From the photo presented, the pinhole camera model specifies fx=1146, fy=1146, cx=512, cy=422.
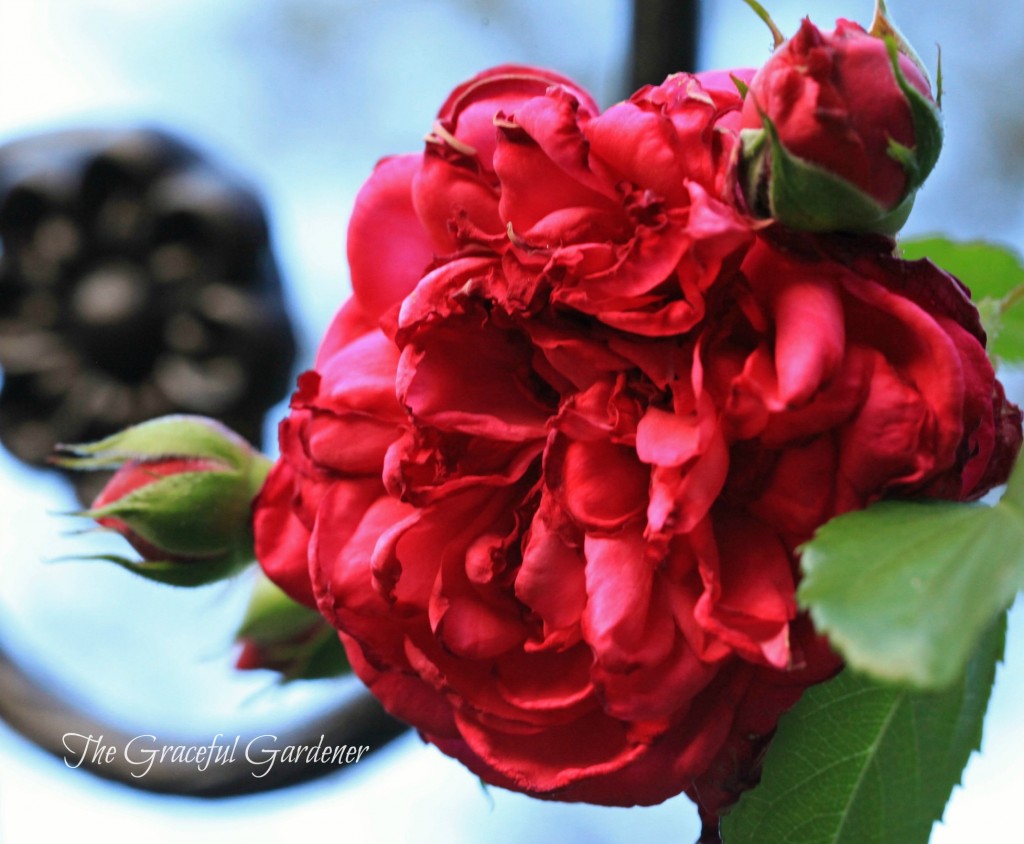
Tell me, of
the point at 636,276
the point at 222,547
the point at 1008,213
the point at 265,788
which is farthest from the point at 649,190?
the point at 1008,213

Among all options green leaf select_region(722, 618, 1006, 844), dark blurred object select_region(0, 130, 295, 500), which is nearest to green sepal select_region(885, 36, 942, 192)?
green leaf select_region(722, 618, 1006, 844)

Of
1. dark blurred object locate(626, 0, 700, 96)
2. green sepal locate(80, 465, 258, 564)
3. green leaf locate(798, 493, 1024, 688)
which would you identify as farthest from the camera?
dark blurred object locate(626, 0, 700, 96)

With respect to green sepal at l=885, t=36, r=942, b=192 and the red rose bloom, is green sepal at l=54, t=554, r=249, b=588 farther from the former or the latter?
green sepal at l=885, t=36, r=942, b=192

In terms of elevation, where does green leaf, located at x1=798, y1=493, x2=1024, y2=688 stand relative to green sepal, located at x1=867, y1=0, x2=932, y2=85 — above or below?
below

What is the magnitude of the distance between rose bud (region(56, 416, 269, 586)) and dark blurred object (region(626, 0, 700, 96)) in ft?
0.71

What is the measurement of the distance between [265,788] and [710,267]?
309 mm

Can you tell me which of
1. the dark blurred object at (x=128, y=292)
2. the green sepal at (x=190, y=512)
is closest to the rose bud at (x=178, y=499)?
the green sepal at (x=190, y=512)

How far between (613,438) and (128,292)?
1.09ft

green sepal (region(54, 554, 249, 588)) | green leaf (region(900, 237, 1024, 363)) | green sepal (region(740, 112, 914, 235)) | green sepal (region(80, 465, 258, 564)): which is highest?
green sepal (region(740, 112, 914, 235))

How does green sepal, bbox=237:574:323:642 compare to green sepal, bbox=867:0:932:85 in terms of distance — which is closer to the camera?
green sepal, bbox=867:0:932:85

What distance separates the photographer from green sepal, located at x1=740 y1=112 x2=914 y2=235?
19 centimetres

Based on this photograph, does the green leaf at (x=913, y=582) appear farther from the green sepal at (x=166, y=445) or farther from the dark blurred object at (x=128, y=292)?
the dark blurred object at (x=128, y=292)

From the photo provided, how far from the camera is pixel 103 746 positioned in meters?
0.44

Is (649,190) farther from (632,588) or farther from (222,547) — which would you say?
(222,547)
